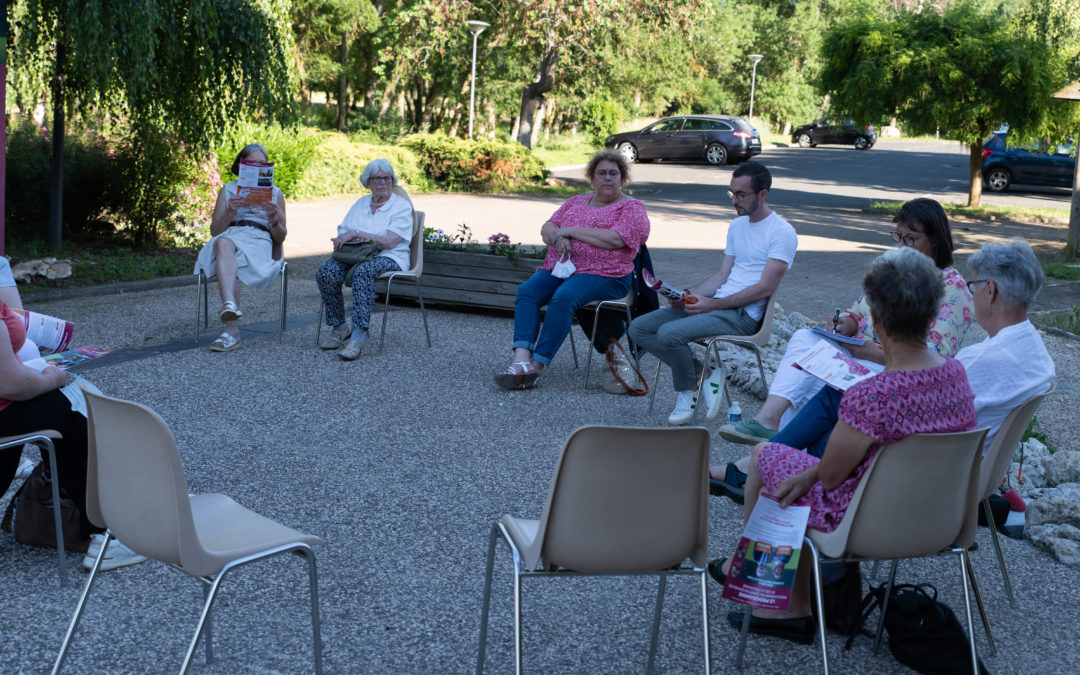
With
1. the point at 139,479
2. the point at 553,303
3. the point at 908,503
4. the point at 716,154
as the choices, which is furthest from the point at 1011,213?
the point at 139,479

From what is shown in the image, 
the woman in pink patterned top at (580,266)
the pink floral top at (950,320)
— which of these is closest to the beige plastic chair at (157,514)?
the pink floral top at (950,320)

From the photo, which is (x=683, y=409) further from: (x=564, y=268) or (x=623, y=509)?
(x=623, y=509)

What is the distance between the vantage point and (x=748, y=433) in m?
4.10

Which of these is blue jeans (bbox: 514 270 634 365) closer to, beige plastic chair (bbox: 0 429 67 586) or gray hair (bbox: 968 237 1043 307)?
gray hair (bbox: 968 237 1043 307)

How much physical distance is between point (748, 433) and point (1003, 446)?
98 cm

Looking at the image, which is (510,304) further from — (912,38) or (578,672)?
(912,38)

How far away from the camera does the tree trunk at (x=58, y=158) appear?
402 inches

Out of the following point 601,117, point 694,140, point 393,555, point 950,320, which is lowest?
point 393,555

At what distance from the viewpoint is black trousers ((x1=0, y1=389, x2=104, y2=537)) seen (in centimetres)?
356

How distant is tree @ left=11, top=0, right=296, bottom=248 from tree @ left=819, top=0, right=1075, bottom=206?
36.0 ft

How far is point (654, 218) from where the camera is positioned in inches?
A: 702

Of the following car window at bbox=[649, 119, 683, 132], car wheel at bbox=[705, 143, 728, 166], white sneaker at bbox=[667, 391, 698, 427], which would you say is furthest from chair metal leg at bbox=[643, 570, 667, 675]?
car window at bbox=[649, 119, 683, 132]

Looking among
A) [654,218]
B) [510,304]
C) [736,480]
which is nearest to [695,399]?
[736,480]

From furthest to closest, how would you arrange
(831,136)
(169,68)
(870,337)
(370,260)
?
(831,136)
(169,68)
(370,260)
(870,337)
